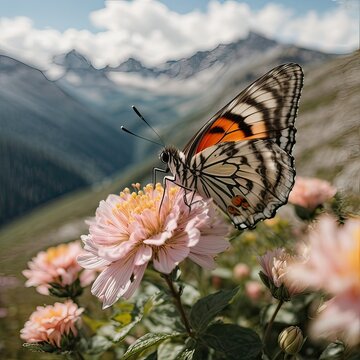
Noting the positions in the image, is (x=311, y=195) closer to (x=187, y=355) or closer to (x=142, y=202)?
(x=142, y=202)

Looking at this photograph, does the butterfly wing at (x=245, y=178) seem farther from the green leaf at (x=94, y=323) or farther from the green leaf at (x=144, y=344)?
the green leaf at (x=94, y=323)

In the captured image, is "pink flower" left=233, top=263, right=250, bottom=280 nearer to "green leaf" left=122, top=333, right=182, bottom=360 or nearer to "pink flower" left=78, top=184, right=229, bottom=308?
"pink flower" left=78, top=184, right=229, bottom=308

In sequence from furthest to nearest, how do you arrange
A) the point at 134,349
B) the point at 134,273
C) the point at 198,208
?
the point at 198,208 → the point at 134,273 → the point at 134,349

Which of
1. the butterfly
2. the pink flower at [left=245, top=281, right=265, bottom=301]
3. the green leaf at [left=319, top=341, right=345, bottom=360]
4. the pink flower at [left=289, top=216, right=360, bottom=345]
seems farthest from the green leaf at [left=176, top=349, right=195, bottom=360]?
the pink flower at [left=245, top=281, right=265, bottom=301]

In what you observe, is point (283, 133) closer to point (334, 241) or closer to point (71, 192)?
point (334, 241)

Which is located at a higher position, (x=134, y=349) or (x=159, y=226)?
(x=159, y=226)

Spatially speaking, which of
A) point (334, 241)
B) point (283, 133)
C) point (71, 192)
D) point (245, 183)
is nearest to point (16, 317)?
point (245, 183)

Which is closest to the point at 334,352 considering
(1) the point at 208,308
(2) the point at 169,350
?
(1) the point at 208,308
